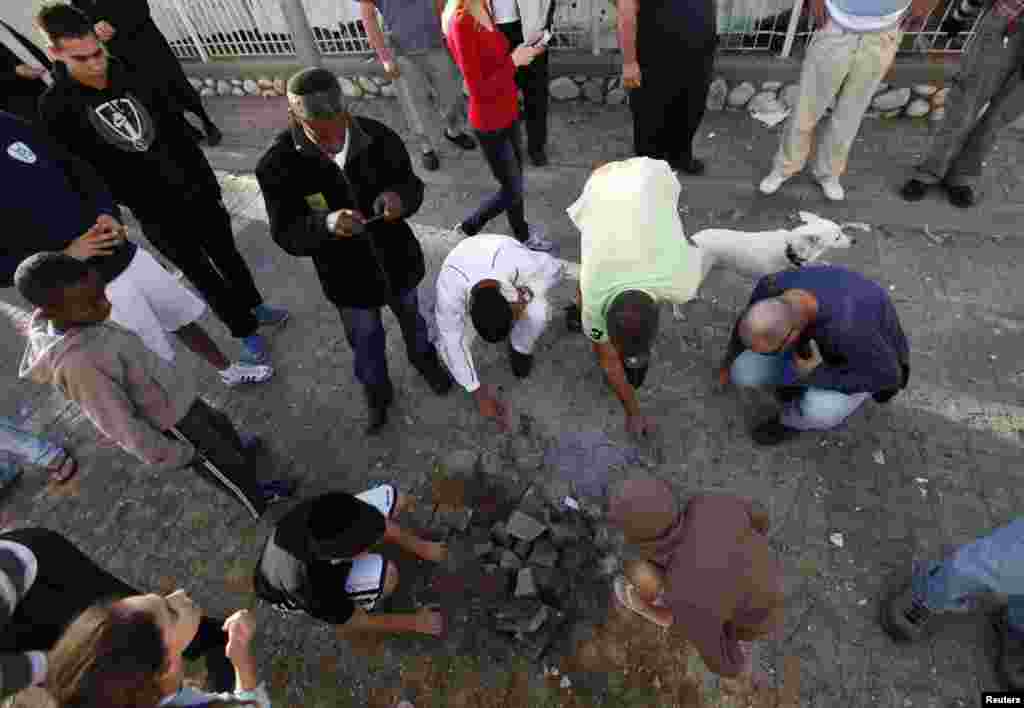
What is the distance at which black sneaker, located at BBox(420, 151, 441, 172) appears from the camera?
509 centimetres

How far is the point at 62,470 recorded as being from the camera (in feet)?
11.7

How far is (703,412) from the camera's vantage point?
3322 mm

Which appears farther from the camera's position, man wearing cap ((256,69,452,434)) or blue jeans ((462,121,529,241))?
blue jeans ((462,121,529,241))

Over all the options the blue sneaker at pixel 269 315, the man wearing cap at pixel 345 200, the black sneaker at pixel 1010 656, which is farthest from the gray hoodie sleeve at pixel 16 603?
the black sneaker at pixel 1010 656

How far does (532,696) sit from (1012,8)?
181 inches

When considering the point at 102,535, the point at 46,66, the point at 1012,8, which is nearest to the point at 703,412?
the point at 1012,8

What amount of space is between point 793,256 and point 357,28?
495 cm

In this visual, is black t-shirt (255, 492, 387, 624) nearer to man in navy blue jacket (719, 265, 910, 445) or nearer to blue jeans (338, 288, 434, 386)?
blue jeans (338, 288, 434, 386)

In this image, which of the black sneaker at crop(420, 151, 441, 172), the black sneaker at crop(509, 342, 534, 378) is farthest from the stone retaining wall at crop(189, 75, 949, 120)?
the black sneaker at crop(509, 342, 534, 378)

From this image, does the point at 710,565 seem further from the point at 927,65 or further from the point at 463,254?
the point at 927,65

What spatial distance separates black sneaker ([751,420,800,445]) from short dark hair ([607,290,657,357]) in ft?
3.41

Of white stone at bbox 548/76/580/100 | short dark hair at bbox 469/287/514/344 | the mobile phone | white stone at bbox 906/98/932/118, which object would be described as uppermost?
the mobile phone

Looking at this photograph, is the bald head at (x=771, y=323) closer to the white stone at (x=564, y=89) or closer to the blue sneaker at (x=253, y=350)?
the blue sneaker at (x=253, y=350)

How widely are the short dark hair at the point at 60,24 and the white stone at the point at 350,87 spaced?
12.0 ft
